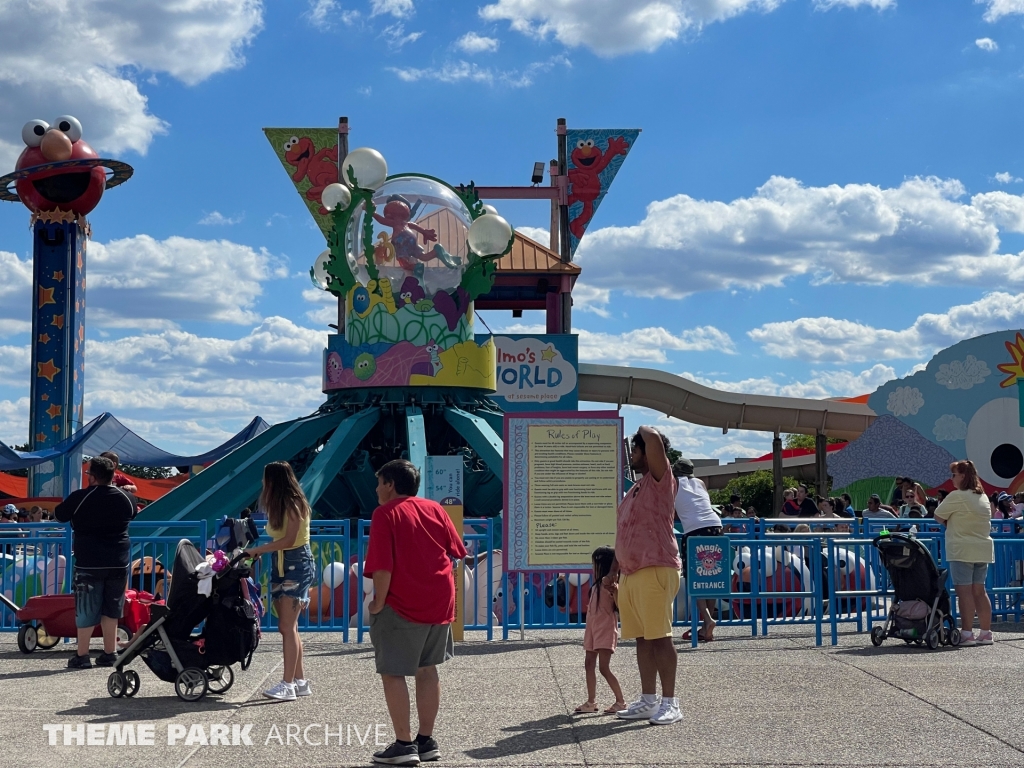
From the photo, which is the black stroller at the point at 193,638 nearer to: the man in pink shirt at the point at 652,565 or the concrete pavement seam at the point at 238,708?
the concrete pavement seam at the point at 238,708

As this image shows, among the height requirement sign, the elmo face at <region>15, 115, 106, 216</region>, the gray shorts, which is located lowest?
the gray shorts

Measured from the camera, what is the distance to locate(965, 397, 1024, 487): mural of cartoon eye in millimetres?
25062

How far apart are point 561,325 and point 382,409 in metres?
9.59

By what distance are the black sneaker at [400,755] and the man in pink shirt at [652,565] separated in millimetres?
1553

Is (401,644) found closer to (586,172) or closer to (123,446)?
(123,446)

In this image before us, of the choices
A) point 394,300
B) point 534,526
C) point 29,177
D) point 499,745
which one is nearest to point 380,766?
point 499,745

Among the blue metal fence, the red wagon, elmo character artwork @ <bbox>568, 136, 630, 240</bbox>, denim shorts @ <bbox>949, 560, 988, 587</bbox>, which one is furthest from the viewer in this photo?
elmo character artwork @ <bbox>568, 136, 630, 240</bbox>

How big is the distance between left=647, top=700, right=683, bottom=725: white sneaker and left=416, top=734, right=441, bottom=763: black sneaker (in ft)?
4.74

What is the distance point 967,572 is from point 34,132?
2350cm

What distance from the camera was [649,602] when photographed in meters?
6.63

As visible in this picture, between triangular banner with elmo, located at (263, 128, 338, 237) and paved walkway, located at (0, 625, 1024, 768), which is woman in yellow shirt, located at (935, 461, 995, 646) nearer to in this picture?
paved walkway, located at (0, 625, 1024, 768)

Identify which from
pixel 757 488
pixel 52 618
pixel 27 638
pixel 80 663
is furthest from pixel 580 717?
pixel 757 488

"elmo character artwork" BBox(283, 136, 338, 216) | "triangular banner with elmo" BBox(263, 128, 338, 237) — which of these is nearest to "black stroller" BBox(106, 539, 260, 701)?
"triangular banner with elmo" BBox(263, 128, 338, 237)

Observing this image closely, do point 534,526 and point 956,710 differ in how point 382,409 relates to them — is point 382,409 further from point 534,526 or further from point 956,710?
point 956,710
